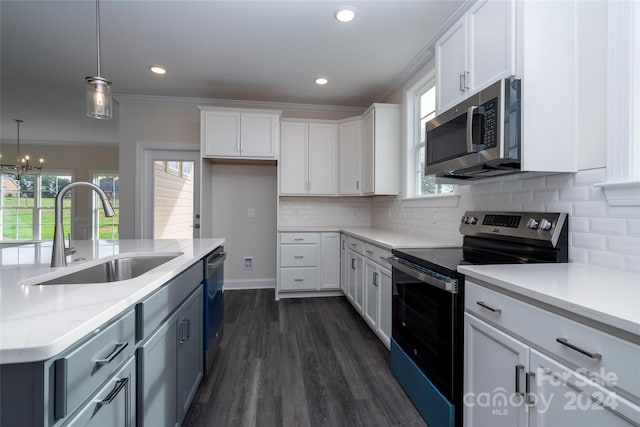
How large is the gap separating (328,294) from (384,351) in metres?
1.49

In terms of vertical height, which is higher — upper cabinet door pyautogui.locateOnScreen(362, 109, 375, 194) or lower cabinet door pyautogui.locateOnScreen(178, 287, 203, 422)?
upper cabinet door pyautogui.locateOnScreen(362, 109, 375, 194)

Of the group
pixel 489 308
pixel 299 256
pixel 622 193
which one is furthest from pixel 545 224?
pixel 299 256

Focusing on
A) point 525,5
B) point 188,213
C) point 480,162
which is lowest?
point 188,213

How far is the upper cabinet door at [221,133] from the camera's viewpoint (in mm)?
3502

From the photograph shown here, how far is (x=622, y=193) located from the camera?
1194 mm

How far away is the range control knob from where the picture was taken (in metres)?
1.44

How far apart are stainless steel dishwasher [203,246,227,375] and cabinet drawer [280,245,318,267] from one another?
1.33m

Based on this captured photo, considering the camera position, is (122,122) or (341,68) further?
(122,122)

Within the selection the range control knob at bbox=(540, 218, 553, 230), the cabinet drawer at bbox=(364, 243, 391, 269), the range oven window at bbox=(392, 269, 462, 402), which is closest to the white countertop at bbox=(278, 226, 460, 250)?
the cabinet drawer at bbox=(364, 243, 391, 269)

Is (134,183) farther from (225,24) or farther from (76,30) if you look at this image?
(225,24)

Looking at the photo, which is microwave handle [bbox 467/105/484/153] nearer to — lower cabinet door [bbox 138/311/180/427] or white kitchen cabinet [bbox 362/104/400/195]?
lower cabinet door [bbox 138/311/180/427]

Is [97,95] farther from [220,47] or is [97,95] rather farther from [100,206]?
[100,206]

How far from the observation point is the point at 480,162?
1.51 metres

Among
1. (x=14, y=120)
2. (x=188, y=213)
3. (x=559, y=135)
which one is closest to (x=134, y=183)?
(x=188, y=213)
